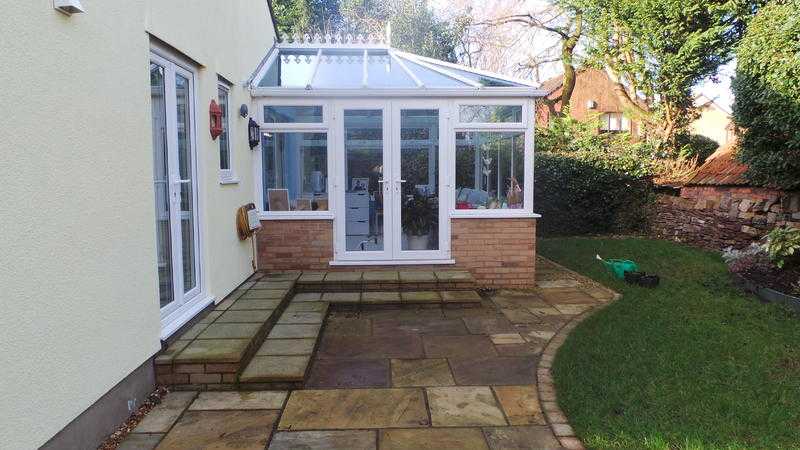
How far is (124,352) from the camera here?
3.36 m

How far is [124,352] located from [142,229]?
2.58 ft

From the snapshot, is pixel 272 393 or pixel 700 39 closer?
pixel 272 393

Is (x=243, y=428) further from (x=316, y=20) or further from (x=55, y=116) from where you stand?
(x=316, y=20)

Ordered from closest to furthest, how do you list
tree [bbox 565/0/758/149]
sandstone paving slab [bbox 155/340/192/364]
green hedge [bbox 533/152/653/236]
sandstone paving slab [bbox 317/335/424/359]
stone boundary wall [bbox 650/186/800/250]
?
1. sandstone paving slab [bbox 155/340/192/364]
2. sandstone paving slab [bbox 317/335/424/359]
3. stone boundary wall [bbox 650/186/800/250]
4. tree [bbox 565/0/758/149]
5. green hedge [bbox 533/152/653/236]

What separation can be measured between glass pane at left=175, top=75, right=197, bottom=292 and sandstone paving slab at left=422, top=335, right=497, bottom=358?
2.14 metres

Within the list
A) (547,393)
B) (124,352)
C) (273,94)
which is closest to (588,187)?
(273,94)

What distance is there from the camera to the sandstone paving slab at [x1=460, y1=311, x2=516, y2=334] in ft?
17.7

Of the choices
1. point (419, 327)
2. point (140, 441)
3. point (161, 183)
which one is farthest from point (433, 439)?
point (161, 183)

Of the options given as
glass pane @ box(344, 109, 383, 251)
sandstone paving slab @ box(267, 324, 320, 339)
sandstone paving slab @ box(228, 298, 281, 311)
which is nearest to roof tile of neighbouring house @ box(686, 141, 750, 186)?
glass pane @ box(344, 109, 383, 251)

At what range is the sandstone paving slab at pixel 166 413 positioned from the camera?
3.30 m

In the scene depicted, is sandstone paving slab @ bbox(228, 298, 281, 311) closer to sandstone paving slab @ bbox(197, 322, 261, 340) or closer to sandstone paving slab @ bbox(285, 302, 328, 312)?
sandstone paving slab @ bbox(285, 302, 328, 312)

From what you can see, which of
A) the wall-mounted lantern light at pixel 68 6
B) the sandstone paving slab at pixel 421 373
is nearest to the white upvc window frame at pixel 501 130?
the sandstone paving slab at pixel 421 373

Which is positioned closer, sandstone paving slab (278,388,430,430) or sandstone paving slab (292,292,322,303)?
sandstone paving slab (278,388,430,430)

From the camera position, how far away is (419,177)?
7176 millimetres
